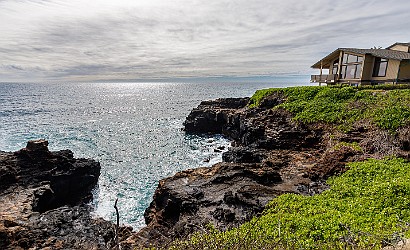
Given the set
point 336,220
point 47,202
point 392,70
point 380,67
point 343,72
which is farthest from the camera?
point 343,72

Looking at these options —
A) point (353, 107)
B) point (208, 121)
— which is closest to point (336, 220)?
point (353, 107)

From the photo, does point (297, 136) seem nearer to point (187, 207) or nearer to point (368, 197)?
point (368, 197)

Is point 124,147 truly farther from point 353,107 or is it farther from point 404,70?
point 404,70

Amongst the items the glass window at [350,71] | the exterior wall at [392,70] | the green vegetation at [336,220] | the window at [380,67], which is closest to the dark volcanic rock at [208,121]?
the glass window at [350,71]

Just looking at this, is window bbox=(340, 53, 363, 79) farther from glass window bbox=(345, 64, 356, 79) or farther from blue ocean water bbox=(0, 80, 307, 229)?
blue ocean water bbox=(0, 80, 307, 229)

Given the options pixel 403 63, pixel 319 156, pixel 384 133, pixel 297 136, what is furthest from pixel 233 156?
pixel 403 63

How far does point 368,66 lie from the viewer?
31.8 meters

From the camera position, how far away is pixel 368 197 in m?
10.2

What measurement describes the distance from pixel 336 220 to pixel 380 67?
3090 cm

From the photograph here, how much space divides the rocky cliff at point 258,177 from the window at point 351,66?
17.0 m

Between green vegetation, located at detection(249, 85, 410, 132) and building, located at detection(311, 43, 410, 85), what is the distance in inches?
164

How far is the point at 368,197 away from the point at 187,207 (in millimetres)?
8407

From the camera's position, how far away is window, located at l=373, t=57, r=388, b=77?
3084cm

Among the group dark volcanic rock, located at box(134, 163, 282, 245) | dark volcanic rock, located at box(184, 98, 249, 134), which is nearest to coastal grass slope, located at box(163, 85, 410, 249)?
dark volcanic rock, located at box(134, 163, 282, 245)
